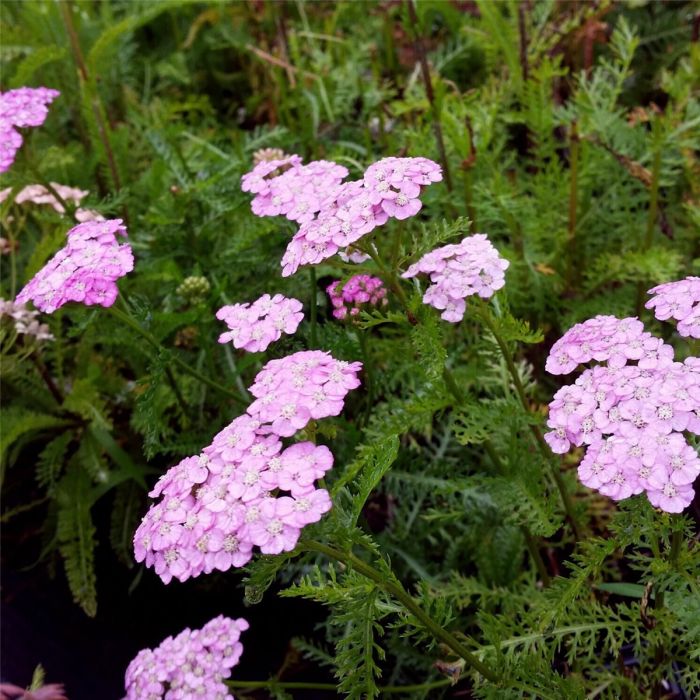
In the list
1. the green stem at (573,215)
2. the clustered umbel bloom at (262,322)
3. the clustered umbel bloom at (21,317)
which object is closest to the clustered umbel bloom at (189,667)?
the clustered umbel bloom at (262,322)

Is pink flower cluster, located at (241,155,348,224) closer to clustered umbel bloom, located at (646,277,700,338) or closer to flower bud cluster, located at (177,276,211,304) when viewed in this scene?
flower bud cluster, located at (177,276,211,304)

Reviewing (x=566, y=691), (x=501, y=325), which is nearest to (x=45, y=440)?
(x=501, y=325)

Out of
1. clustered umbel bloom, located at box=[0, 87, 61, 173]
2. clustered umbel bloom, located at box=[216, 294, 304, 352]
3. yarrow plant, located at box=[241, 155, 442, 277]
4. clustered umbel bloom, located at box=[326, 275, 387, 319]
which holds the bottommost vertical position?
clustered umbel bloom, located at box=[326, 275, 387, 319]

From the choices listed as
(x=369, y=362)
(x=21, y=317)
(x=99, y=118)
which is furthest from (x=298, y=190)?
(x=99, y=118)

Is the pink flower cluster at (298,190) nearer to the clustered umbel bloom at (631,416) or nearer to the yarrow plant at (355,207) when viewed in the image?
the yarrow plant at (355,207)

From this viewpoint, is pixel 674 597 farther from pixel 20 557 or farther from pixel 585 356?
pixel 20 557

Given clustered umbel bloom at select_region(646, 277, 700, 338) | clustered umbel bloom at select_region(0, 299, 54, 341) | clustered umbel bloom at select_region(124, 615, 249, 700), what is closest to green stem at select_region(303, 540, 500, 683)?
clustered umbel bloom at select_region(124, 615, 249, 700)
